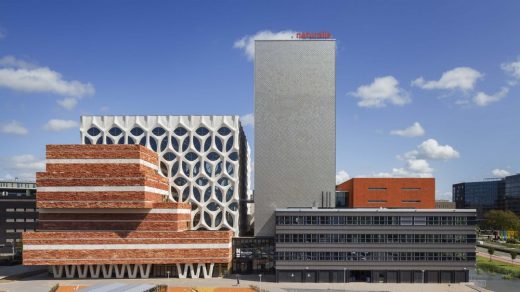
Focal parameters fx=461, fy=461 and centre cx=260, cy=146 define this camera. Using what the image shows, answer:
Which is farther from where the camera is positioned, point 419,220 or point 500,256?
point 500,256

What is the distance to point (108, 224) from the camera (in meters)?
83.9

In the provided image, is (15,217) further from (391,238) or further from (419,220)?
(419,220)

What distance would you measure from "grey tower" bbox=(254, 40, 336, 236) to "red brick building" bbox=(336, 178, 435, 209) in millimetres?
6865

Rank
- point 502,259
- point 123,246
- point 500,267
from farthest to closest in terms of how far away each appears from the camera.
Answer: point 502,259 < point 500,267 < point 123,246

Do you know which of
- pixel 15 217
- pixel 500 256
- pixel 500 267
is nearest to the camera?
pixel 500 267

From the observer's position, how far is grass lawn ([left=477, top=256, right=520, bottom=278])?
A: 94.3m

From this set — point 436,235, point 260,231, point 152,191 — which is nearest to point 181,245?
point 152,191

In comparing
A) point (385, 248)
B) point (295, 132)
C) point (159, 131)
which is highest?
point (159, 131)

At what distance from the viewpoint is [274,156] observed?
96.1 m

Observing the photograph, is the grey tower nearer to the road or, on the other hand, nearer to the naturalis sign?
the naturalis sign

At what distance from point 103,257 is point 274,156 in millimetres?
38218

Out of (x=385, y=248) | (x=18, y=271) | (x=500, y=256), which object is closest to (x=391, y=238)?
(x=385, y=248)

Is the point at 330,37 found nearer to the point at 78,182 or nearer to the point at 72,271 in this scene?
the point at 78,182

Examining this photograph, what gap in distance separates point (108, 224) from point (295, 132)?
40.8m
